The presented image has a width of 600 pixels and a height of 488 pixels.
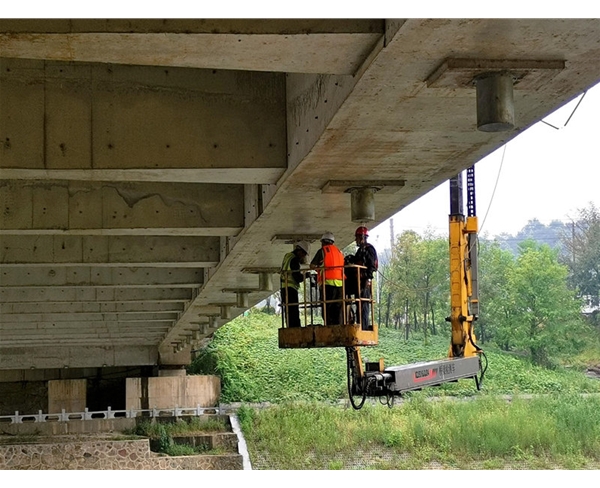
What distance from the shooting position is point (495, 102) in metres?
6.26

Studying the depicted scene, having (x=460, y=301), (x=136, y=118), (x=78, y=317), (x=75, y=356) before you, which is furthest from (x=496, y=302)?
(x=136, y=118)

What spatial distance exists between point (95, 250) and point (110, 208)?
2710 mm

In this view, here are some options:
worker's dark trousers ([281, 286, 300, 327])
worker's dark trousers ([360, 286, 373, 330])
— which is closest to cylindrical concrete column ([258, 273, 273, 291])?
worker's dark trousers ([281, 286, 300, 327])

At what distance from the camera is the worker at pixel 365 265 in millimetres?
10977

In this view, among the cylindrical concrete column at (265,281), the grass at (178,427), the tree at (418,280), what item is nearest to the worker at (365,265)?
the cylindrical concrete column at (265,281)

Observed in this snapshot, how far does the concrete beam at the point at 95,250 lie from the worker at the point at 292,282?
2.65 meters

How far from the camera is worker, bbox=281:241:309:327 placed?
488 inches

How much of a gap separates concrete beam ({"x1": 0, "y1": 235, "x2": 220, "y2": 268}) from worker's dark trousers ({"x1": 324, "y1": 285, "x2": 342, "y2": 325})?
4428 mm

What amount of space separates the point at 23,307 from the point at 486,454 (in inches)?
1044

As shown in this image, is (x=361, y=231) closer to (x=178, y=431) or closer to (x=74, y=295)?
(x=74, y=295)

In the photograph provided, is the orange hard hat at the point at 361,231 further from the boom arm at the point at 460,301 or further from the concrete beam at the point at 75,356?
the concrete beam at the point at 75,356

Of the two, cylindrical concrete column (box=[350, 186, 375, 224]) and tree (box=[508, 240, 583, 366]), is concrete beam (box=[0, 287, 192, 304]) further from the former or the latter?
tree (box=[508, 240, 583, 366])

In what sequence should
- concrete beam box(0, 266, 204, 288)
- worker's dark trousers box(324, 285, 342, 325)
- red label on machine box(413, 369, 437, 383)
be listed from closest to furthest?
worker's dark trousers box(324, 285, 342, 325) → concrete beam box(0, 266, 204, 288) → red label on machine box(413, 369, 437, 383)

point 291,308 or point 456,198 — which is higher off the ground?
point 456,198
